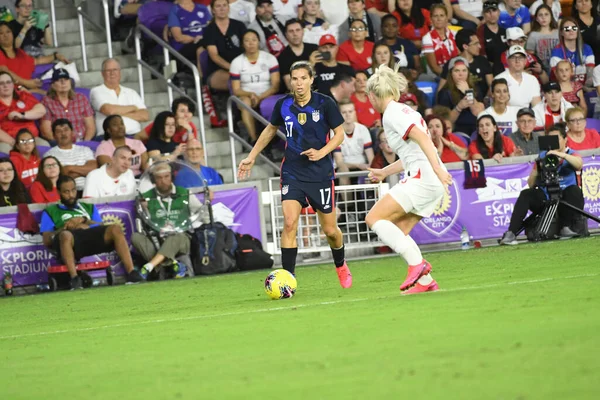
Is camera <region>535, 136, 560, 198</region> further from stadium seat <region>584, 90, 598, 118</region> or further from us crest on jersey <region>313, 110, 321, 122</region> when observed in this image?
us crest on jersey <region>313, 110, 321, 122</region>

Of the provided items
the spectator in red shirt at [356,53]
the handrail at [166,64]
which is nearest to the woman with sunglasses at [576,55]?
the spectator in red shirt at [356,53]

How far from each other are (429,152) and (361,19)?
11613mm

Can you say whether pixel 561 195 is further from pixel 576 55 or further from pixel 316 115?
pixel 316 115

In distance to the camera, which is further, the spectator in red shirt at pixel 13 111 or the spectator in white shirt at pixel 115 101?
the spectator in white shirt at pixel 115 101

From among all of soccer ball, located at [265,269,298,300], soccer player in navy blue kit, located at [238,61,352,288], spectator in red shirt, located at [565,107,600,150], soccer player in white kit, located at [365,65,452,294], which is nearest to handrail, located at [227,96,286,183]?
spectator in red shirt, located at [565,107,600,150]

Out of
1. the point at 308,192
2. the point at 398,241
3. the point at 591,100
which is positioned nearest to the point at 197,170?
the point at 308,192

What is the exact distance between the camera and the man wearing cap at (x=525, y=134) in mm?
19516

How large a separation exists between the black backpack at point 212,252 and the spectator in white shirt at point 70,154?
2.11 metres

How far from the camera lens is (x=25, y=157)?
17594 mm

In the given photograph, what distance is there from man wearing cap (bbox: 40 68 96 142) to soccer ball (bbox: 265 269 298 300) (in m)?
8.10

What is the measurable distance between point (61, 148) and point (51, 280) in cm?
231

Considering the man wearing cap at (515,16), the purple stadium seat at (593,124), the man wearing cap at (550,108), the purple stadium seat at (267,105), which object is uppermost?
the man wearing cap at (515,16)

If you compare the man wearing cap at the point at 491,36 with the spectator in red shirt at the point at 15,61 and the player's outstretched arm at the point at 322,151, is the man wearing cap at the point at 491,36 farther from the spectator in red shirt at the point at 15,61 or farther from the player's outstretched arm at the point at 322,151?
the player's outstretched arm at the point at 322,151

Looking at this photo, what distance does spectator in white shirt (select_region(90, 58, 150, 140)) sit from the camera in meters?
19.2
